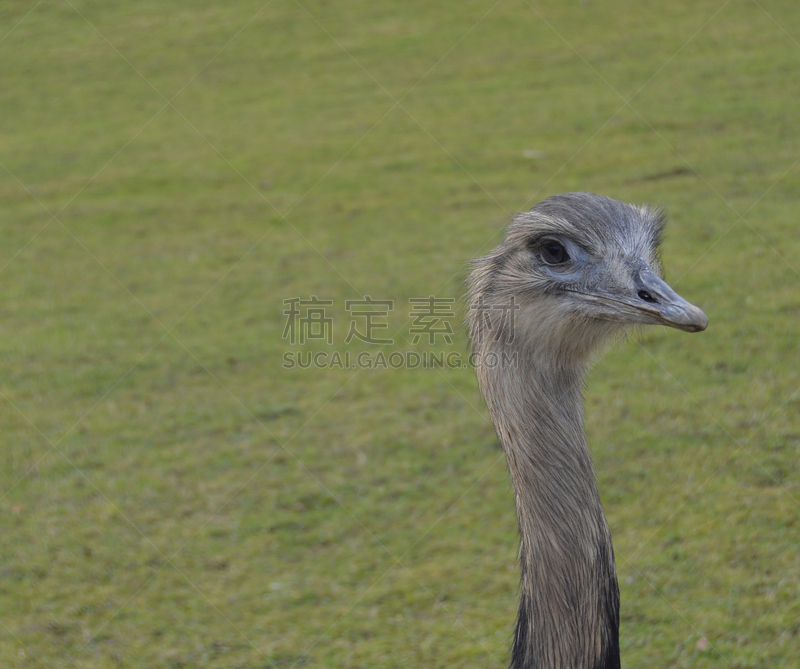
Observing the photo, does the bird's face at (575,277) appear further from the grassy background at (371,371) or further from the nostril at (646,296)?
the grassy background at (371,371)

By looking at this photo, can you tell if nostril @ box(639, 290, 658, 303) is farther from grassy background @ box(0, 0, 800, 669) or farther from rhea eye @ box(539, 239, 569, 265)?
grassy background @ box(0, 0, 800, 669)

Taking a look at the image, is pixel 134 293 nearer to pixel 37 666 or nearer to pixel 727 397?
pixel 37 666

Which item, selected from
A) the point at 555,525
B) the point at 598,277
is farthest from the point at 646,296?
the point at 555,525

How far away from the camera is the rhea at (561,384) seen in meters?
2.09

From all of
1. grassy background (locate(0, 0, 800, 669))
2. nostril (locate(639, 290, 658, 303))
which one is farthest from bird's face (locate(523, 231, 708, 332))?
grassy background (locate(0, 0, 800, 669))

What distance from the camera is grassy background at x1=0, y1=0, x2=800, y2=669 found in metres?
3.61

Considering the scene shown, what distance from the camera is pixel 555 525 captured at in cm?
209

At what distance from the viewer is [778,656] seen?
3094mm

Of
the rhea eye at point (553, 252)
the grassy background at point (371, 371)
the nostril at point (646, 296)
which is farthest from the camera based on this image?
the grassy background at point (371, 371)

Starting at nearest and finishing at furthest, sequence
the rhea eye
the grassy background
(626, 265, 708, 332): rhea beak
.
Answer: (626, 265, 708, 332): rhea beak < the rhea eye < the grassy background

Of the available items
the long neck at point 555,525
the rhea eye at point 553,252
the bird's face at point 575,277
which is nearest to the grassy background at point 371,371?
the long neck at point 555,525

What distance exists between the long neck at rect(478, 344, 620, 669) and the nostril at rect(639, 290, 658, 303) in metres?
0.27

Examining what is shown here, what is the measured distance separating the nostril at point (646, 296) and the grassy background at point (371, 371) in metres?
1.71

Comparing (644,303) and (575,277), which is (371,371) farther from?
(644,303)
